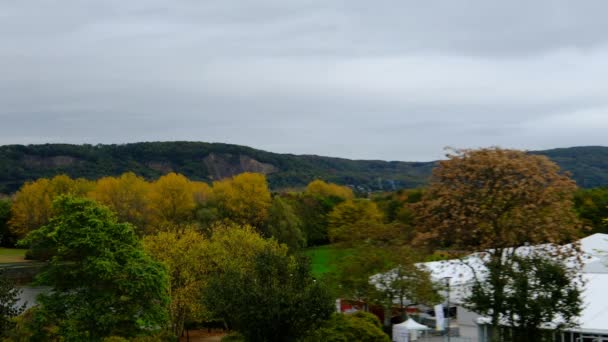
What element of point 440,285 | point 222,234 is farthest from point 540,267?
point 222,234

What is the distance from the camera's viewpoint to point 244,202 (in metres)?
75.1

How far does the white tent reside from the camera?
27984mm

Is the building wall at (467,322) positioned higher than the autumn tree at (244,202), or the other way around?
the autumn tree at (244,202)

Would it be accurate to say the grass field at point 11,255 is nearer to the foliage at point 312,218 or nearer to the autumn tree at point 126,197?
the autumn tree at point 126,197

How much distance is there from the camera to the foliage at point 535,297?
59.4ft

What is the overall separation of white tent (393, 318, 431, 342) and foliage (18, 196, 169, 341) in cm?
1092

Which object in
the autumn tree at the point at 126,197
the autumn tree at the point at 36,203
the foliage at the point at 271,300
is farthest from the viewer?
the autumn tree at the point at 36,203

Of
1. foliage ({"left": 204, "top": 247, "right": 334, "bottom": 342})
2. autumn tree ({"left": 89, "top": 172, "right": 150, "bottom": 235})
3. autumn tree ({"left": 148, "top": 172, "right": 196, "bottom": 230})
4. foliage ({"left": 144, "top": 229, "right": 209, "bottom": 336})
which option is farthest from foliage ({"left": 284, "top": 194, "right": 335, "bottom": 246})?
foliage ({"left": 204, "top": 247, "right": 334, "bottom": 342})

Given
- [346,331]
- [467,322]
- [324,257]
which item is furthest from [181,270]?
[324,257]

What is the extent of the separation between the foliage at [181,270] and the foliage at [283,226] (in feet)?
88.9

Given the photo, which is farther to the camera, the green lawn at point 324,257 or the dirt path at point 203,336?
the green lawn at point 324,257

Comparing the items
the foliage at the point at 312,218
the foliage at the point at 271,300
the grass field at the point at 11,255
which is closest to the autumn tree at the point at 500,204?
the foliage at the point at 271,300

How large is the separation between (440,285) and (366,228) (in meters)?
5.72

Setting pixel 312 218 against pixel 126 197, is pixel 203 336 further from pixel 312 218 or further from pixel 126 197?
pixel 312 218
